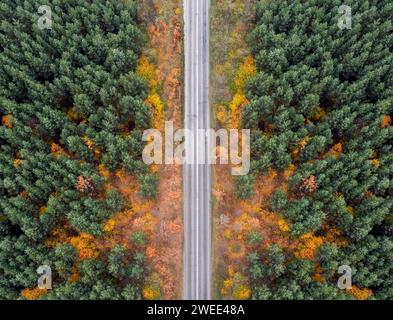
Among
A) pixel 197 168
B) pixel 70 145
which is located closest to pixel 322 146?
pixel 197 168

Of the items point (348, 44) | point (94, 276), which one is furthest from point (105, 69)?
point (348, 44)

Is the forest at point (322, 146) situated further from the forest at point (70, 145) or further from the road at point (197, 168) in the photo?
the forest at point (70, 145)

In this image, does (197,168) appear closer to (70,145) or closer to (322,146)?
(322,146)

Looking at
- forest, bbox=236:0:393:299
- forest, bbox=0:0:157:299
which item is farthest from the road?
forest, bbox=0:0:157:299

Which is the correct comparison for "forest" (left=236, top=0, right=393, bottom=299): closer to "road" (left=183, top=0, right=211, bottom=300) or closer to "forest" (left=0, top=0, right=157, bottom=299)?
"road" (left=183, top=0, right=211, bottom=300)

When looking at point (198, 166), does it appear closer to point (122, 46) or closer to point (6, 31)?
point (122, 46)
